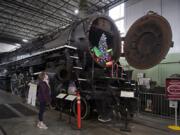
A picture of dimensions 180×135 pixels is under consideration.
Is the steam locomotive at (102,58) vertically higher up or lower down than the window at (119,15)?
lower down

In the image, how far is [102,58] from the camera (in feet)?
15.9

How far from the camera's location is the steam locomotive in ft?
14.6

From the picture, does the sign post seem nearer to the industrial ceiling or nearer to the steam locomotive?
the steam locomotive

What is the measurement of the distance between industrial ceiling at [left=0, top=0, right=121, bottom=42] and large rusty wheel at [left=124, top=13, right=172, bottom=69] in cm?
497

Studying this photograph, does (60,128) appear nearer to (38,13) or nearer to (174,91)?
(174,91)

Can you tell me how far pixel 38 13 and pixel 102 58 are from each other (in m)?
9.39

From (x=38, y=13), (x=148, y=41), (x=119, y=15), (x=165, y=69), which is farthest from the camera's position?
(x=38, y=13)

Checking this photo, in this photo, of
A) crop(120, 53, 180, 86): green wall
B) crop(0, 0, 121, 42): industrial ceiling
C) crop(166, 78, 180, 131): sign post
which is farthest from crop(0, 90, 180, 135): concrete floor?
crop(0, 0, 121, 42): industrial ceiling

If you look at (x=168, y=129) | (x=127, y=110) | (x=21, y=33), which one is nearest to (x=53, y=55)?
(x=127, y=110)

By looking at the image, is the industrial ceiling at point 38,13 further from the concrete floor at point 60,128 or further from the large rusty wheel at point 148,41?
the concrete floor at point 60,128

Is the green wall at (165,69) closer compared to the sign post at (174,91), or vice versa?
the sign post at (174,91)

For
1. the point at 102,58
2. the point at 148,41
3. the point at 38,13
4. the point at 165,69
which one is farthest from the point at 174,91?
the point at 38,13

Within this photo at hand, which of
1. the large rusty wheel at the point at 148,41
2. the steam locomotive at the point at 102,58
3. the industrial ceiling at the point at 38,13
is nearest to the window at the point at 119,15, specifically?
the industrial ceiling at the point at 38,13

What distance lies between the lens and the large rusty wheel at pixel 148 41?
14.7 feet
